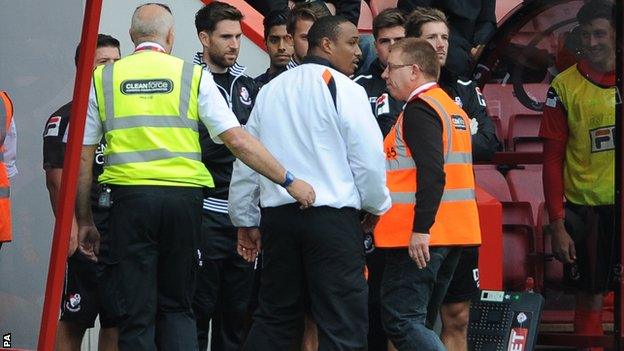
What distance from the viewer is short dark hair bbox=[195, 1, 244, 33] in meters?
8.13

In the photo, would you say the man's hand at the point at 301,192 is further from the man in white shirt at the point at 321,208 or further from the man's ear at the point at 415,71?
the man's ear at the point at 415,71

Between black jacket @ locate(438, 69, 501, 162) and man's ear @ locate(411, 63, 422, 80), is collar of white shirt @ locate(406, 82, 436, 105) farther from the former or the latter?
black jacket @ locate(438, 69, 501, 162)

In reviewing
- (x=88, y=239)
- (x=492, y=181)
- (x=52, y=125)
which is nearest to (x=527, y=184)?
(x=492, y=181)

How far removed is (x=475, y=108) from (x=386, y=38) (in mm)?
638

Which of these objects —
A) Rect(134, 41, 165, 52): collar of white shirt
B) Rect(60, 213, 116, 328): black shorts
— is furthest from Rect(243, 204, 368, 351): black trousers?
Rect(60, 213, 116, 328): black shorts

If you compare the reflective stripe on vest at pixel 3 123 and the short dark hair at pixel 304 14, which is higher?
the short dark hair at pixel 304 14

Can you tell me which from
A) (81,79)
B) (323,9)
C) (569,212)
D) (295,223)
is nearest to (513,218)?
(569,212)

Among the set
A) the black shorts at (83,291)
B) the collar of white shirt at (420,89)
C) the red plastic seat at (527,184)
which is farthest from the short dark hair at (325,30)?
the red plastic seat at (527,184)

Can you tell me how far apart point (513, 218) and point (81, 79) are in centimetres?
352

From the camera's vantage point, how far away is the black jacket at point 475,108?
8.12m

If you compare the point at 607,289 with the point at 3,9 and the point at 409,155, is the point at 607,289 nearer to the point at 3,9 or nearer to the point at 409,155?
the point at 409,155

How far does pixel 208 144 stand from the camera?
25.9ft

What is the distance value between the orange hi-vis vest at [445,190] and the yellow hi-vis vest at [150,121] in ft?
3.31

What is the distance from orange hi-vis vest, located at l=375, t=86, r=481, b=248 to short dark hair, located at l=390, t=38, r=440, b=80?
0.11 m
